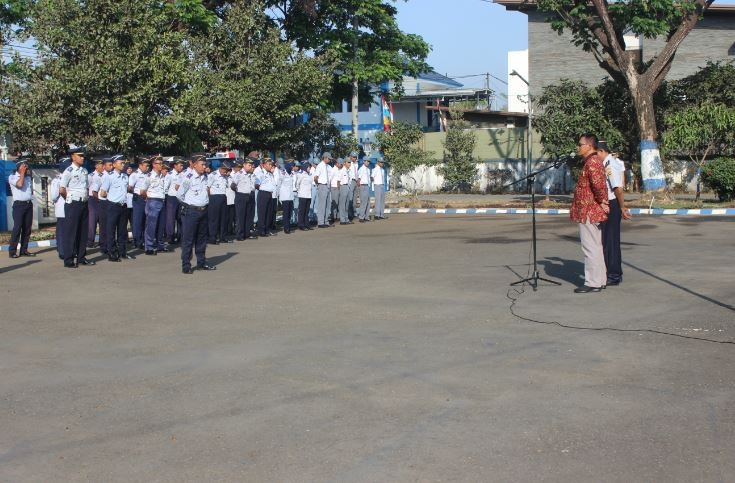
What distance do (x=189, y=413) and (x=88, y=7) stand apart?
16863 mm

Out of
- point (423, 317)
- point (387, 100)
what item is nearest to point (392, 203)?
point (387, 100)

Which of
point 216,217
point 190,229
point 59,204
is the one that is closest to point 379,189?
point 216,217

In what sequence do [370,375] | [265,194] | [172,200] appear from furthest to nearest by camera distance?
[265,194]
[172,200]
[370,375]

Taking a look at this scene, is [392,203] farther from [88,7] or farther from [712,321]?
[712,321]

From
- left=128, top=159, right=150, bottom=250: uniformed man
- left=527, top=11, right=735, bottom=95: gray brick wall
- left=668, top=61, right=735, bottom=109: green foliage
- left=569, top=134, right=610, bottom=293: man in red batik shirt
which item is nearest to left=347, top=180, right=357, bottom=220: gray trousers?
left=128, top=159, right=150, bottom=250: uniformed man

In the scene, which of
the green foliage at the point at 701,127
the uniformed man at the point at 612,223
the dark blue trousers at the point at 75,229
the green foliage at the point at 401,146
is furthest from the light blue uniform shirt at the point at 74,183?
the green foliage at the point at 701,127

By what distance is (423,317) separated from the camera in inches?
402

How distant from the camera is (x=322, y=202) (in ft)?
78.2

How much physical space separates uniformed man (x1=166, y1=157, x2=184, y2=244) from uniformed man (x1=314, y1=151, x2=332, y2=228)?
17.2 ft

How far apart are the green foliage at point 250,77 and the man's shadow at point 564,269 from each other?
12.8 meters

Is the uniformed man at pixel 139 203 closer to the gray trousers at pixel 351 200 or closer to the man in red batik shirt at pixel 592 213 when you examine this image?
the gray trousers at pixel 351 200

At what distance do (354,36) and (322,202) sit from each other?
11440 mm

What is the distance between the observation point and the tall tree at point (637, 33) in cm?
2644

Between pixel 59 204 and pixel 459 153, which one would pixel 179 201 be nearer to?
pixel 59 204
